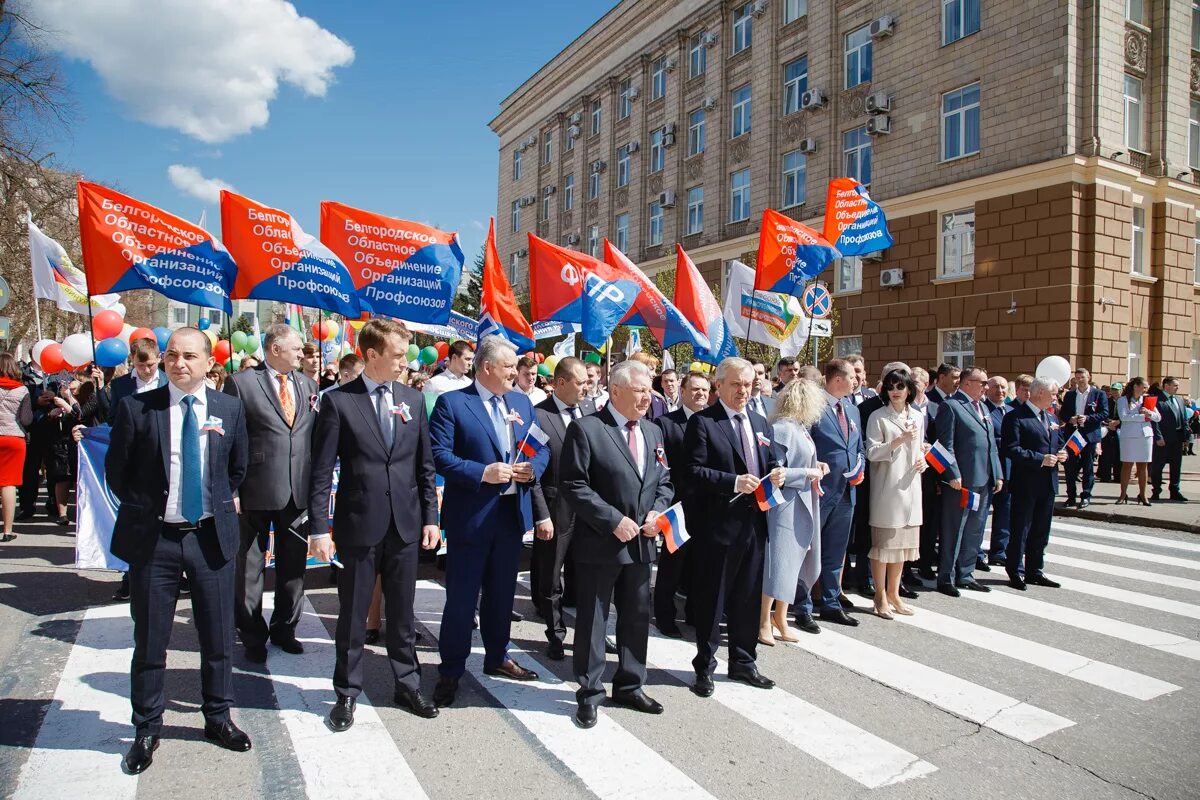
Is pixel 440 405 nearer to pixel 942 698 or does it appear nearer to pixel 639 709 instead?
pixel 639 709

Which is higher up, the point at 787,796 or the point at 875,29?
the point at 875,29

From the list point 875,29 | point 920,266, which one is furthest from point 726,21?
point 920,266

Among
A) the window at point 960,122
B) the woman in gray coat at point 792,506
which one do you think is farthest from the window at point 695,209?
the woman in gray coat at point 792,506

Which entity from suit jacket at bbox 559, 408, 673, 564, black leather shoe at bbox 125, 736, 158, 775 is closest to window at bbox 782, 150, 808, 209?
suit jacket at bbox 559, 408, 673, 564

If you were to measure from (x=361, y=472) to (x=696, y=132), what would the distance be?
102 ft

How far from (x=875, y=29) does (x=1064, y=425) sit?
618 inches

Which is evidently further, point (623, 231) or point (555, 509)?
point (623, 231)

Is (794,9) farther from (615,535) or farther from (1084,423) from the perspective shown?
(615,535)

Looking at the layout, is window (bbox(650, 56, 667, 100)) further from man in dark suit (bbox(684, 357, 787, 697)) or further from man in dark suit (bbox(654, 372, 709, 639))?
man in dark suit (bbox(684, 357, 787, 697))

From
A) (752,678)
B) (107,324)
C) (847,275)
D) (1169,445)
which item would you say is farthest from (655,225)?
(752,678)

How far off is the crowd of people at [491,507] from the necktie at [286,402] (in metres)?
0.02

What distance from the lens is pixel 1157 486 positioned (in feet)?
42.0

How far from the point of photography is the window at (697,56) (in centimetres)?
3188

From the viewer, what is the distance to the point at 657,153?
35.2 meters
